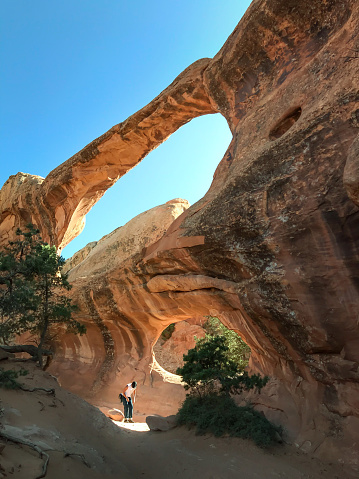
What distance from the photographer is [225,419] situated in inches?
361

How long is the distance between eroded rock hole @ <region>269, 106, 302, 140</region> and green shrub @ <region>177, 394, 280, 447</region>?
8.10 metres

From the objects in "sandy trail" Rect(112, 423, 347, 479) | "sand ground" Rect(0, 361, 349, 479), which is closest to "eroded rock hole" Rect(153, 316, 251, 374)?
"sandy trail" Rect(112, 423, 347, 479)

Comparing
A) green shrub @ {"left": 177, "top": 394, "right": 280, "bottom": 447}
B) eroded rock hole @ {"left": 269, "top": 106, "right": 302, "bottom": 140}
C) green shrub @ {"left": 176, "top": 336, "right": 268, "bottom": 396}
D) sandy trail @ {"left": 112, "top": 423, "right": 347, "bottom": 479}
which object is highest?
eroded rock hole @ {"left": 269, "top": 106, "right": 302, "bottom": 140}

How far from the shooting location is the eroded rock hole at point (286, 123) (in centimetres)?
938

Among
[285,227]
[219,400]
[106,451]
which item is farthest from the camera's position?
[219,400]

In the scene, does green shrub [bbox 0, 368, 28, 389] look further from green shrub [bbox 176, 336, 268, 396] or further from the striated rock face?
the striated rock face

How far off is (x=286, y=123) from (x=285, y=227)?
3.68 metres

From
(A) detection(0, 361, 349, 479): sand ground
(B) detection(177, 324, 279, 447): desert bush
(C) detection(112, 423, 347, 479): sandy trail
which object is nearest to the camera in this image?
(A) detection(0, 361, 349, 479): sand ground

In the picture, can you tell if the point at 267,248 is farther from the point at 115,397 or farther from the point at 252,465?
the point at 115,397

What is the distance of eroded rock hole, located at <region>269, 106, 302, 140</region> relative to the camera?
9375 millimetres

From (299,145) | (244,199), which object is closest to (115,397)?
(244,199)

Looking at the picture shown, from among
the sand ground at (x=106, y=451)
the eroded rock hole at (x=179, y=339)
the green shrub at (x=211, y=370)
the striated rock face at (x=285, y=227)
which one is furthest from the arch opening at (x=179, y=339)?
the sand ground at (x=106, y=451)

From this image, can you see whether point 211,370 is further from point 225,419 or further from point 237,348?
point 237,348

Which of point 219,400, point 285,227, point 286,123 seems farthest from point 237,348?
point 286,123
